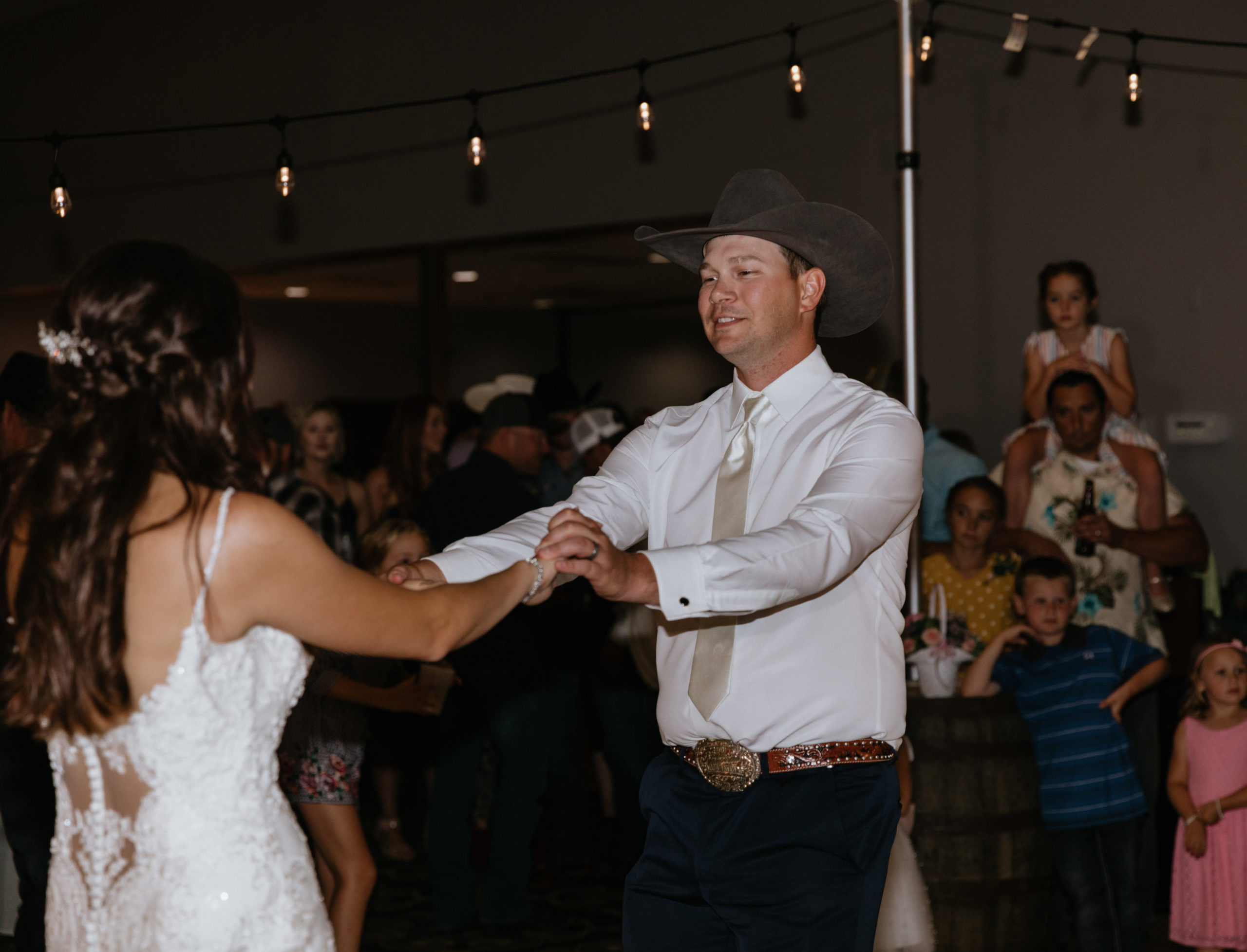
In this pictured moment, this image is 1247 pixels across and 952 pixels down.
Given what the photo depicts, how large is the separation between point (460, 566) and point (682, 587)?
1.27ft

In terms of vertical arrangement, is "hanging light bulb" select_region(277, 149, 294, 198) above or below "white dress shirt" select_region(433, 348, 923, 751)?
above

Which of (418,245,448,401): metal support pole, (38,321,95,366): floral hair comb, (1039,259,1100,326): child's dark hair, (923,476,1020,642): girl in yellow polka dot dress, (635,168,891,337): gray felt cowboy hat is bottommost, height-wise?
(923,476,1020,642): girl in yellow polka dot dress

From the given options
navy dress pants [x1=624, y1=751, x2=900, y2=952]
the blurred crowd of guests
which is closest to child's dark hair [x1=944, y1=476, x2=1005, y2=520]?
the blurred crowd of guests

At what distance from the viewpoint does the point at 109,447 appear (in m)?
1.50

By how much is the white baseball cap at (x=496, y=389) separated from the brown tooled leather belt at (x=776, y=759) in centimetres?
346

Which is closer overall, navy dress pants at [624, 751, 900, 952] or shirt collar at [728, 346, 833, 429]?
navy dress pants at [624, 751, 900, 952]

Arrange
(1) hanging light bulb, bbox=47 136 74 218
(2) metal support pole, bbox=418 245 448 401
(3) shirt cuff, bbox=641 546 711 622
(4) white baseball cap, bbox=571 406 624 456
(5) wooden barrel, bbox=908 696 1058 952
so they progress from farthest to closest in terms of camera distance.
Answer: (2) metal support pole, bbox=418 245 448 401, (4) white baseball cap, bbox=571 406 624 456, (1) hanging light bulb, bbox=47 136 74 218, (5) wooden barrel, bbox=908 696 1058 952, (3) shirt cuff, bbox=641 546 711 622

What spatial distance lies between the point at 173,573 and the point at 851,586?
3.58 ft

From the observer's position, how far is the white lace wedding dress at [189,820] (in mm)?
1576

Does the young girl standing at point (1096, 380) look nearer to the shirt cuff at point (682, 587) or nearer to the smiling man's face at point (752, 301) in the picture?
the smiling man's face at point (752, 301)

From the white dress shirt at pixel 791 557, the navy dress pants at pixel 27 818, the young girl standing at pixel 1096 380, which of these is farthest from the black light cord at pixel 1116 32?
the navy dress pants at pixel 27 818

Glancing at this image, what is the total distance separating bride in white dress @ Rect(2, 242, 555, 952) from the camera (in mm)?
1499

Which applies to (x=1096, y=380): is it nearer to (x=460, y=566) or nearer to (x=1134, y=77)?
(x=1134, y=77)

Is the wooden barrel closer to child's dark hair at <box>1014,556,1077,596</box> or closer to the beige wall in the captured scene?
child's dark hair at <box>1014,556,1077,596</box>
